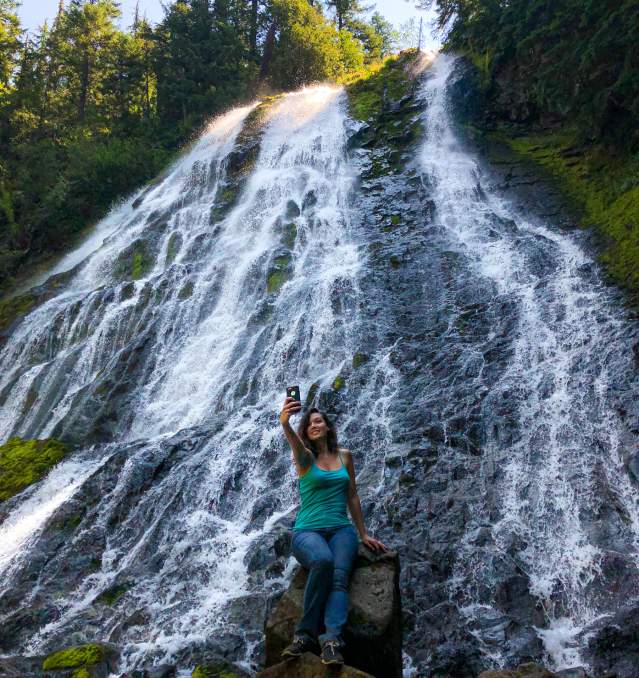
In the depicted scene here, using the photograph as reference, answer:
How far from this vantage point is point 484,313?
11375 millimetres

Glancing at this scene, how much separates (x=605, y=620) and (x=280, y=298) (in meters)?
9.85

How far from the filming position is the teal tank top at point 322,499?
4.52 meters

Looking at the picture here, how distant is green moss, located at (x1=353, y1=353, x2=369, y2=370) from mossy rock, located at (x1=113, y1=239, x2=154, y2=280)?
8.67 m

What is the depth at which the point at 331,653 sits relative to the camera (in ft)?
12.3

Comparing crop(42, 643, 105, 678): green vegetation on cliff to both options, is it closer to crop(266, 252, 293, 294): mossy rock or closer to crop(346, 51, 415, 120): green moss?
crop(266, 252, 293, 294): mossy rock

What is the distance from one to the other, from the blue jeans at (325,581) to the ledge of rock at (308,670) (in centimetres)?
14

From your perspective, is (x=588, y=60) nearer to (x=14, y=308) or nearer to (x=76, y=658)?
(x=76, y=658)

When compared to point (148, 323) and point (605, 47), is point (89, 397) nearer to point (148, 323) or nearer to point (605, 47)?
point (148, 323)

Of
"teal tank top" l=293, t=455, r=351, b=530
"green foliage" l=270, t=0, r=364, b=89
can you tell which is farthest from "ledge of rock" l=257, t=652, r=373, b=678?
"green foliage" l=270, t=0, r=364, b=89

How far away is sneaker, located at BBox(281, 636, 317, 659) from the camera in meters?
3.88

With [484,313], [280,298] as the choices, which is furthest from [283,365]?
[484,313]

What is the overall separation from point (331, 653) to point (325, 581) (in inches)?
18.3

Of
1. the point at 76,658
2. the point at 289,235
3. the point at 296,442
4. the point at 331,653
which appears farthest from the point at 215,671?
the point at 289,235

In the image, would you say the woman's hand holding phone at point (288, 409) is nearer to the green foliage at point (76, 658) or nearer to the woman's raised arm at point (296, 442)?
the woman's raised arm at point (296, 442)
